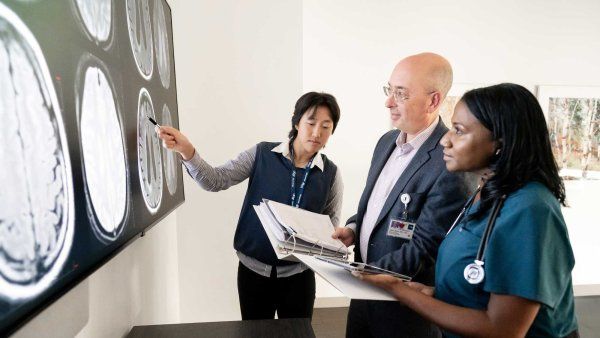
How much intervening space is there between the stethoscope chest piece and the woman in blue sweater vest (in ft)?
3.06

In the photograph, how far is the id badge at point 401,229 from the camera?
1313 mm

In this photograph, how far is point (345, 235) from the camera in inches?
62.4

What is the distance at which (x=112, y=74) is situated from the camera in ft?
Result: 2.95

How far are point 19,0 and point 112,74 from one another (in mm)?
393

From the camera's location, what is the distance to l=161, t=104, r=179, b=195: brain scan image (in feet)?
4.84

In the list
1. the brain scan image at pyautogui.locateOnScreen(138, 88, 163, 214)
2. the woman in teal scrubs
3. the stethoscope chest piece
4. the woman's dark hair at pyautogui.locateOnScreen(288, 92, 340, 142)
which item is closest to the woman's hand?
the brain scan image at pyautogui.locateOnScreen(138, 88, 163, 214)

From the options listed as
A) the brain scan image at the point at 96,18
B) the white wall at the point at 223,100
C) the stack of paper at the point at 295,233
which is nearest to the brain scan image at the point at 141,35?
the brain scan image at the point at 96,18

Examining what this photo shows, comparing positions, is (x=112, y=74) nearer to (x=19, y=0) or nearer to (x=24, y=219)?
(x=19, y=0)

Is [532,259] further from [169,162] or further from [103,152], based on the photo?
[169,162]

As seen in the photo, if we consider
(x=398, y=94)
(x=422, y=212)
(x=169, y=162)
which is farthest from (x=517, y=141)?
(x=169, y=162)

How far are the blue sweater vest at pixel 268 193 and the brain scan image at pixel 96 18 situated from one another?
0.98 metres

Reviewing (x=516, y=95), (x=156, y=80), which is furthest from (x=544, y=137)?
(x=156, y=80)

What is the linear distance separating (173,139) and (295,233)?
0.60 m

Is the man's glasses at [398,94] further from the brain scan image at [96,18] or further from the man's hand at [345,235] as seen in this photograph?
the brain scan image at [96,18]
